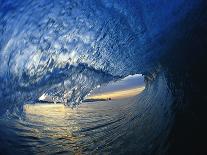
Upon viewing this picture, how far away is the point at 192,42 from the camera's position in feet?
22.0

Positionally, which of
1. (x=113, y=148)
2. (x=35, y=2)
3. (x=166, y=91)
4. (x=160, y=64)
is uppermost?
(x=35, y=2)

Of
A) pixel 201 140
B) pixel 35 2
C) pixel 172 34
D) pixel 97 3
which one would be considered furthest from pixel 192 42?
pixel 35 2

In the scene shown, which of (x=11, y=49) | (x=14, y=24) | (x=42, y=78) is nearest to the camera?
(x=14, y=24)

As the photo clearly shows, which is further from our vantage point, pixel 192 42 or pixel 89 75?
pixel 89 75

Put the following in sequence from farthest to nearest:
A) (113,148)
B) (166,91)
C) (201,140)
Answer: (166,91) → (113,148) → (201,140)

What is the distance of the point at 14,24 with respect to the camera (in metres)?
6.32

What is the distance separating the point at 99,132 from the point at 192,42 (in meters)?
2.95

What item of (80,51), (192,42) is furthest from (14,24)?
(192,42)

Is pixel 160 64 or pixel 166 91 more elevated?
pixel 160 64

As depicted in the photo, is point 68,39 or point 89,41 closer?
point 68,39

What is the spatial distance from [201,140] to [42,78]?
452cm

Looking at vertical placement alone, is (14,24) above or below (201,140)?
above

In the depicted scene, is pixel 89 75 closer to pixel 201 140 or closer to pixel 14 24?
pixel 14 24

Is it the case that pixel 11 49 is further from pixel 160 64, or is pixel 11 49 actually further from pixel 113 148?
pixel 160 64
